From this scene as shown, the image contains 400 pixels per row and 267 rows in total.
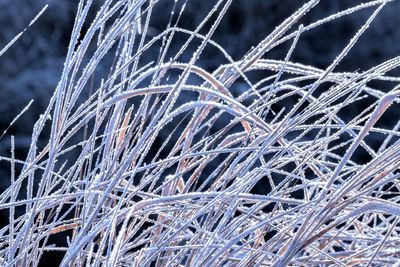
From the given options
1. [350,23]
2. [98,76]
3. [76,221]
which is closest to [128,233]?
[76,221]

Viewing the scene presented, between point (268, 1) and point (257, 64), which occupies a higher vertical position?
point (257, 64)

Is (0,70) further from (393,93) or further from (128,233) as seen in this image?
(393,93)

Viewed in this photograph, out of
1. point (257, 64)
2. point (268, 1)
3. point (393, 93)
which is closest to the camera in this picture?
point (393, 93)

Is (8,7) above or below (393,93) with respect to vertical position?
below

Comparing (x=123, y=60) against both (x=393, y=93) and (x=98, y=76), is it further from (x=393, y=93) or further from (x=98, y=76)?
(x=98, y=76)

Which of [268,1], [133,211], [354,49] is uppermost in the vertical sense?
[133,211]

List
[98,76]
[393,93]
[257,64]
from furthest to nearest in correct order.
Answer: [98,76], [257,64], [393,93]

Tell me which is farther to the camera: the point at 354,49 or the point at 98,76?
the point at 354,49

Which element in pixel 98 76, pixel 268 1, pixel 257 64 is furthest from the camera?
pixel 268 1

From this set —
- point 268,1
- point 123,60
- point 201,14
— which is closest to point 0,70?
point 201,14
